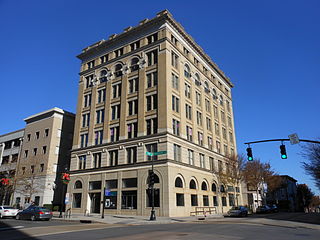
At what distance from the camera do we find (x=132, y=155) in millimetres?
38188

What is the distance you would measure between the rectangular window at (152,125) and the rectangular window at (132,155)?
3319 mm

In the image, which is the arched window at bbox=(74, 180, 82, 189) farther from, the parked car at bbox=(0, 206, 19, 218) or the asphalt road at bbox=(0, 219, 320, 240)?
the asphalt road at bbox=(0, 219, 320, 240)

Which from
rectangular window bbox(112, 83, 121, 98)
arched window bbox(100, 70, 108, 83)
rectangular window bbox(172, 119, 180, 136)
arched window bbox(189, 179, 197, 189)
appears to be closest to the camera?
rectangular window bbox(172, 119, 180, 136)

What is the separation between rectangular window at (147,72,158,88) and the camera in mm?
39938

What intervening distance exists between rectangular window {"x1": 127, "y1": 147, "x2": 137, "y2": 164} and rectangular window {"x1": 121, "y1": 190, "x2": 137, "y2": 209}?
4340 mm

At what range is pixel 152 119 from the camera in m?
38.1

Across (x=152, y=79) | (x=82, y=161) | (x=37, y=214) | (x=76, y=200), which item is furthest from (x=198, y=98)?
(x=37, y=214)

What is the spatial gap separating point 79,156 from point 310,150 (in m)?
35.4

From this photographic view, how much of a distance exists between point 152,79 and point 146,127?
24.9ft

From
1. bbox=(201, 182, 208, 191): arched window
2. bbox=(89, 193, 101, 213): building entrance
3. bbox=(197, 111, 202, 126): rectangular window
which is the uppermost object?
bbox=(197, 111, 202, 126): rectangular window

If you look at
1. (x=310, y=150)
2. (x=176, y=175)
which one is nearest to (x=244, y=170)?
(x=310, y=150)

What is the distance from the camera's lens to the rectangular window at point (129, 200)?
3588 centimetres

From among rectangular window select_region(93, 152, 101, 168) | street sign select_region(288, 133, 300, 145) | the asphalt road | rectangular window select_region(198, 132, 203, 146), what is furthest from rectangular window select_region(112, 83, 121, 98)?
street sign select_region(288, 133, 300, 145)

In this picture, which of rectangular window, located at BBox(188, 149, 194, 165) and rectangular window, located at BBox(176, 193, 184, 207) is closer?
rectangular window, located at BBox(176, 193, 184, 207)
